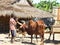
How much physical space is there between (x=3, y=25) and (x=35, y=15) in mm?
3438

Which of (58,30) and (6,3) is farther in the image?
(6,3)

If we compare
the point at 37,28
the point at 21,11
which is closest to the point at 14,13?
the point at 21,11

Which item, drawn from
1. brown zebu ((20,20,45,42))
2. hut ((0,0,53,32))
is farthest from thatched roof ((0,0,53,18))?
brown zebu ((20,20,45,42))

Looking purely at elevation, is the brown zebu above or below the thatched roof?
above

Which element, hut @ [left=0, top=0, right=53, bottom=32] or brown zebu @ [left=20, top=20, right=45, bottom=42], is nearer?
brown zebu @ [left=20, top=20, right=45, bottom=42]

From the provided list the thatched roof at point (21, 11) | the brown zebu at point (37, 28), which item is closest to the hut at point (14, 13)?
the thatched roof at point (21, 11)

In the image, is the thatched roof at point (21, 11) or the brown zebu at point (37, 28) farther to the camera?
the thatched roof at point (21, 11)

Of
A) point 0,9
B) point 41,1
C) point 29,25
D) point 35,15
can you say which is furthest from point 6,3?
point 41,1

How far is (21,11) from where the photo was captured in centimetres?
2300

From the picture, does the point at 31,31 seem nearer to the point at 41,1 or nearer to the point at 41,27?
the point at 41,27

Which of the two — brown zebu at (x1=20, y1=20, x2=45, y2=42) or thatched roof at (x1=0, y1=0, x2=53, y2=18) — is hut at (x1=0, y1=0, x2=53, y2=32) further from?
brown zebu at (x1=20, y1=20, x2=45, y2=42)

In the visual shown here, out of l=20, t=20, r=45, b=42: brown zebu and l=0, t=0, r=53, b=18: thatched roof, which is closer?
l=20, t=20, r=45, b=42: brown zebu

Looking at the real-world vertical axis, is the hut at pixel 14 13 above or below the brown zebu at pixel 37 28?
below

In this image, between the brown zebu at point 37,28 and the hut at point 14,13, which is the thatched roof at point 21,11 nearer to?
the hut at point 14,13
